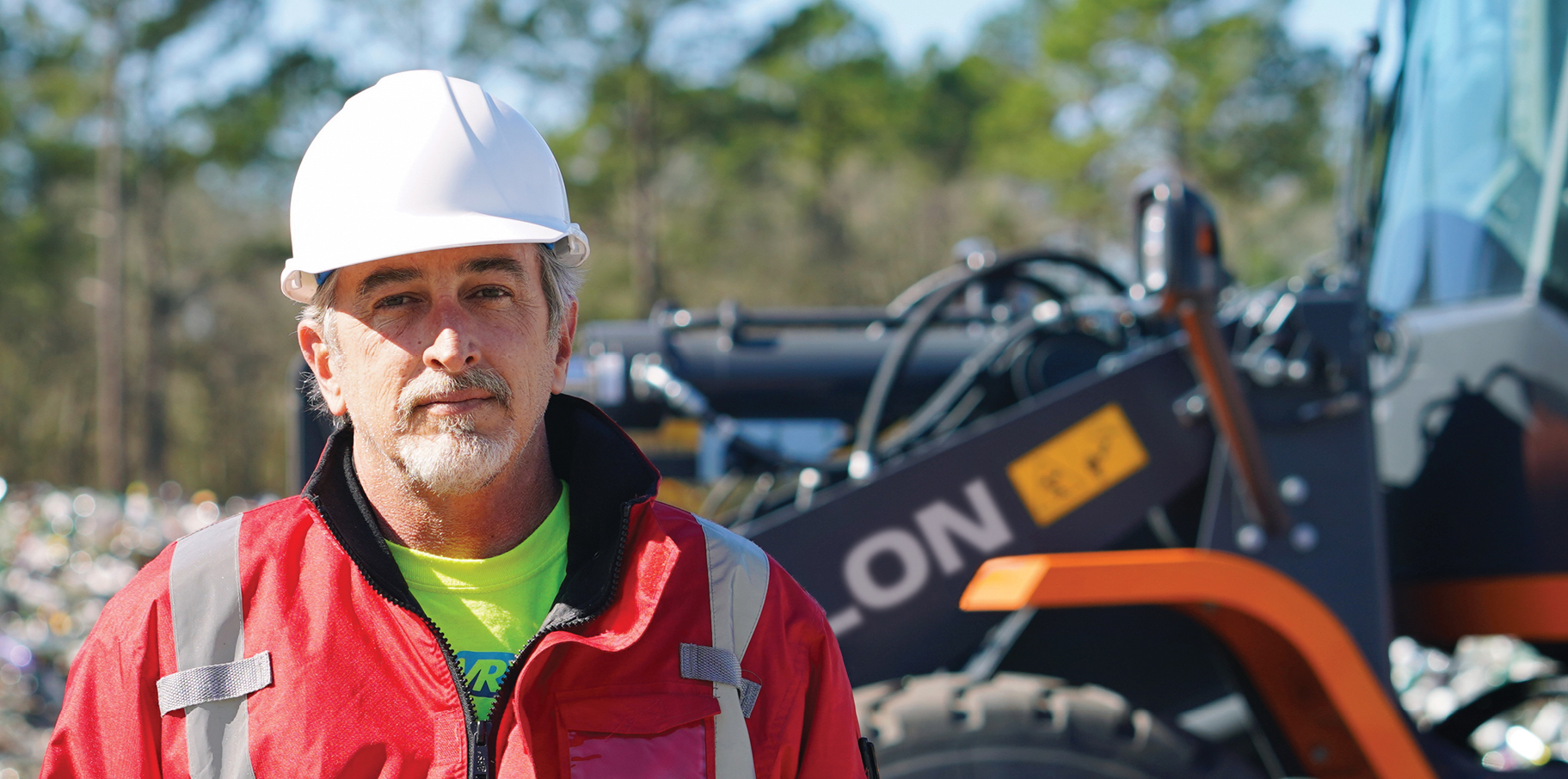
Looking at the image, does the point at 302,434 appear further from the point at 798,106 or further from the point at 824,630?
the point at 798,106

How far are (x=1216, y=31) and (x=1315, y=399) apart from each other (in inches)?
969

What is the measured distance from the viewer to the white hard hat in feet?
5.32

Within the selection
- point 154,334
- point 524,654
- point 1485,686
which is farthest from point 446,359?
point 154,334

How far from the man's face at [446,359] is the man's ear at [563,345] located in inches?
2.5

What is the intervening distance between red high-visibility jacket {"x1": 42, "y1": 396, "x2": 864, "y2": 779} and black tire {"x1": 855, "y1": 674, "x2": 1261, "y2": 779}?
36.9 inches

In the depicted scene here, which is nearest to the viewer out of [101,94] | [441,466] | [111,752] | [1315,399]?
[111,752]

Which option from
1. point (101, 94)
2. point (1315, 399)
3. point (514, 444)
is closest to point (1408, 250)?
point (1315, 399)

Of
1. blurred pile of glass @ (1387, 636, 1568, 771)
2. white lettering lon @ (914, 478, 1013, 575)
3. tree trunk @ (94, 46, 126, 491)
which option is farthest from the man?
tree trunk @ (94, 46, 126, 491)

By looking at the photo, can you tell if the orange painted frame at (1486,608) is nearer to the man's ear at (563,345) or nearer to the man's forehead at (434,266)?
the man's ear at (563,345)

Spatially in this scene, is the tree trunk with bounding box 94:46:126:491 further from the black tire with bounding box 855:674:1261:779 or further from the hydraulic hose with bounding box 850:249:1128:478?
the black tire with bounding box 855:674:1261:779

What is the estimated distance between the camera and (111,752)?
4.80 feet

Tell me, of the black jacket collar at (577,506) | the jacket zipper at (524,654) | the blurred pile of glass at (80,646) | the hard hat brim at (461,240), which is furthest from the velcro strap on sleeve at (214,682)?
the blurred pile of glass at (80,646)

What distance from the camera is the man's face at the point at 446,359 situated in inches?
62.7

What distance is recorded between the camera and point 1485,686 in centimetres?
575
